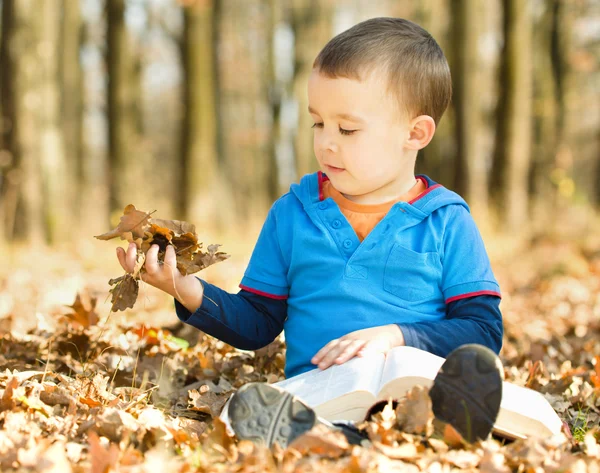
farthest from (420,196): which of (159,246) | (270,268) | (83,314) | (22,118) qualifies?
(22,118)

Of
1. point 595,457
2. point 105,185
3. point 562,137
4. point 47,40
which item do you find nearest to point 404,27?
point 595,457

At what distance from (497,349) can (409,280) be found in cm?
40

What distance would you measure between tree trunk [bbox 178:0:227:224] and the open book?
32.5ft

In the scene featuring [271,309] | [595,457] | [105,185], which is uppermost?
[271,309]

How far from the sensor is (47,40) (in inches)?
404

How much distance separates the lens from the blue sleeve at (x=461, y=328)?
2.51m

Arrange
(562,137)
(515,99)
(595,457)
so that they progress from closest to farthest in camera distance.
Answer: (595,457)
(515,99)
(562,137)

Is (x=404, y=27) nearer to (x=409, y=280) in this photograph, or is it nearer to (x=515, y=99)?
(x=409, y=280)

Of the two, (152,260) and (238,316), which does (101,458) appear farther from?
(238,316)

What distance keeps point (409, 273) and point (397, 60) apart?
750 millimetres

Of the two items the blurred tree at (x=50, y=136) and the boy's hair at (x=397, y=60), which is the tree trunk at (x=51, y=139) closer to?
the blurred tree at (x=50, y=136)

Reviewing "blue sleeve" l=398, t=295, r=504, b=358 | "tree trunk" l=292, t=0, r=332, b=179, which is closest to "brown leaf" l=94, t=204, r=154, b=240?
"blue sleeve" l=398, t=295, r=504, b=358

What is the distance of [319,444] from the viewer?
2.00 metres

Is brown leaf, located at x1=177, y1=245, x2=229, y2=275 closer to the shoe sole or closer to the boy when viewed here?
the boy
